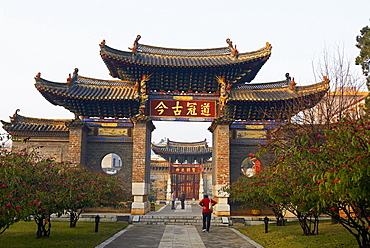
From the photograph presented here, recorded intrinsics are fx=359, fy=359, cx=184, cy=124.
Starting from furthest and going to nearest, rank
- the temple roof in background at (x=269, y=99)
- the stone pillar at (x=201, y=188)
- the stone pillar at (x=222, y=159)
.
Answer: the stone pillar at (x=201, y=188)
the temple roof in background at (x=269, y=99)
the stone pillar at (x=222, y=159)

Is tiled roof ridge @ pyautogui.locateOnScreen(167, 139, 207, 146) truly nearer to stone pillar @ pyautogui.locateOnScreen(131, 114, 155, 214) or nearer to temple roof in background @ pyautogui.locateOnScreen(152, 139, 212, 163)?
temple roof in background @ pyautogui.locateOnScreen(152, 139, 212, 163)

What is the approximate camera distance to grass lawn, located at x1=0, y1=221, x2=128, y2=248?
963 centimetres

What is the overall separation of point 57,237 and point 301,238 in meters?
7.38

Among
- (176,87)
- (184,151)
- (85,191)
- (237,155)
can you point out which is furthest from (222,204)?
(184,151)

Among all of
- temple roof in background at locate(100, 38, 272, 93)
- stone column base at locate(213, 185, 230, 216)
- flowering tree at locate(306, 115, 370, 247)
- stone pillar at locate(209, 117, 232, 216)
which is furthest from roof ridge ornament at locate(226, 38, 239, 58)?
flowering tree at locate(306, 115, 370, 247)

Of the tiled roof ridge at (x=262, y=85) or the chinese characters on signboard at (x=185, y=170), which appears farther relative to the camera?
the chinese characters on signboard at (x=185, y=170)

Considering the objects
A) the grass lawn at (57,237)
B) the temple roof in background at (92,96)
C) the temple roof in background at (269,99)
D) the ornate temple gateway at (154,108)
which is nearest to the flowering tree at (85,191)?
the grass lawn at (57,237)

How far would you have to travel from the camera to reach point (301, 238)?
10727 mm

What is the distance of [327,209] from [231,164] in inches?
442

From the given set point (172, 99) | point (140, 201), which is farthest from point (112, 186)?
point (172, 99)

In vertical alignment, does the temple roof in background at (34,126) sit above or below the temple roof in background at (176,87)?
below

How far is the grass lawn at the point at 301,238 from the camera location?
30.9 feet

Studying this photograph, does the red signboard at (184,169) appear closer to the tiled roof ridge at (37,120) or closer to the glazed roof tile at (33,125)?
the tiled roof ridge at (37,120)

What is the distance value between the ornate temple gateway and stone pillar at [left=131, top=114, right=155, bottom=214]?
5 centimetres
